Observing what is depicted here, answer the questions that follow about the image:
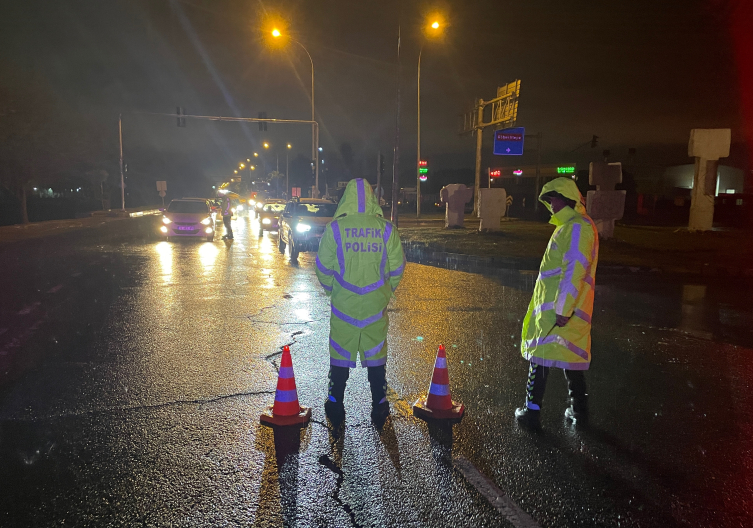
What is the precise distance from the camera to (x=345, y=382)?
4.49m

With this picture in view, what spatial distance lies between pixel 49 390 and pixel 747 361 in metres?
7.38

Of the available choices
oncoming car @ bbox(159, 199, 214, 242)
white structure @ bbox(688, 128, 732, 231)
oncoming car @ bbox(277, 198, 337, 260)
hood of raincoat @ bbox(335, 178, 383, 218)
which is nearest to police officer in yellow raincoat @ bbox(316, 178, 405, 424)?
hood of raincoat @ bbox(335, 178, 383, 218)

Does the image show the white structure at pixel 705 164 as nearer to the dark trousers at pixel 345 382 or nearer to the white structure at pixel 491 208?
the white structure at pixel 491 208

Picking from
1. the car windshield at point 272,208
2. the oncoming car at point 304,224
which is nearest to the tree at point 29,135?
the car windshield at point 272,208

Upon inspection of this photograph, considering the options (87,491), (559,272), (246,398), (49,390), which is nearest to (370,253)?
(559,272)

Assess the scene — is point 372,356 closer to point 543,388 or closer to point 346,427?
point 346,427

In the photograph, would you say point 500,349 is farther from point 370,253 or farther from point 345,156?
point 345,156

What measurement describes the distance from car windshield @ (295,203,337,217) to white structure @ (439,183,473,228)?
41.6ft

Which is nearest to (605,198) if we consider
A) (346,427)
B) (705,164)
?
(705,164)

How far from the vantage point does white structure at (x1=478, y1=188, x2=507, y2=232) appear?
24703 mm

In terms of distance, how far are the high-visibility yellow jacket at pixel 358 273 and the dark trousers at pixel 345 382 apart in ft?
0.33

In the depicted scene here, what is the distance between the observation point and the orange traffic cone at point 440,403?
4.61 meters

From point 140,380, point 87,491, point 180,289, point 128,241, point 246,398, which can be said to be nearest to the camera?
point 87,491

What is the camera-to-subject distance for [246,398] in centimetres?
505
